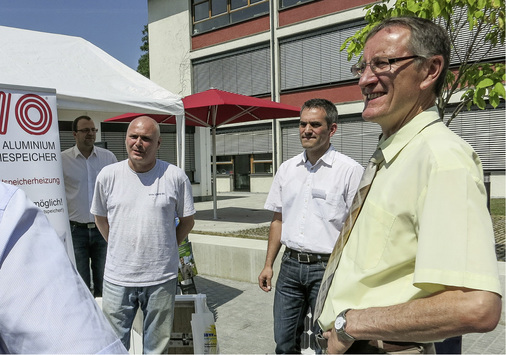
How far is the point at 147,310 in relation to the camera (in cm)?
315

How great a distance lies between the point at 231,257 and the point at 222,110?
506 cm

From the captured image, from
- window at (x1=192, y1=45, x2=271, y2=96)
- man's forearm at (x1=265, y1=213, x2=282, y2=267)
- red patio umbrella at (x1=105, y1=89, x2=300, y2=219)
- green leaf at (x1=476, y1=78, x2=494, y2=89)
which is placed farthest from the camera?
window at (x1=192, y1=45, x2=271, y2=96)

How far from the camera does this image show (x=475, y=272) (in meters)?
1.09

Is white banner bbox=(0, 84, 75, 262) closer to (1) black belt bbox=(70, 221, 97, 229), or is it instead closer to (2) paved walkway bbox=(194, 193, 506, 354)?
(1) black belt bbox=(70, 221, 97, 229)

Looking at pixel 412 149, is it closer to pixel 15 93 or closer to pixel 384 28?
pixel 384 28

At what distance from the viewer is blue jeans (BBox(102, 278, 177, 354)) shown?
3.11 m

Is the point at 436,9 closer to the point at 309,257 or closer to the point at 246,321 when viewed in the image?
the point at 309,257

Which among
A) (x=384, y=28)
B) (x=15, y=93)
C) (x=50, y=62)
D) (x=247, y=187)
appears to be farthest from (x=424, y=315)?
(x=247, y=187)

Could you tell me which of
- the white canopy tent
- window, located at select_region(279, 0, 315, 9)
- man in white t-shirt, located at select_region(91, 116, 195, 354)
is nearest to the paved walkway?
man in white t-shirt, located at select_region(91, 116, 195, 354)

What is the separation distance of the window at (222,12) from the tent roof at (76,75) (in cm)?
1629

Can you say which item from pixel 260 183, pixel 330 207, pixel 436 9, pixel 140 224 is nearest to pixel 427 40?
pixel 330 207

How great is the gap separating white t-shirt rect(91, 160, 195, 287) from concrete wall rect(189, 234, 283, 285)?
2.70 m

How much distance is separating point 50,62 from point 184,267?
271 cm

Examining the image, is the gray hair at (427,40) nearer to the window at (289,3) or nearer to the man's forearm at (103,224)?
the man's forearm at (103,224)
